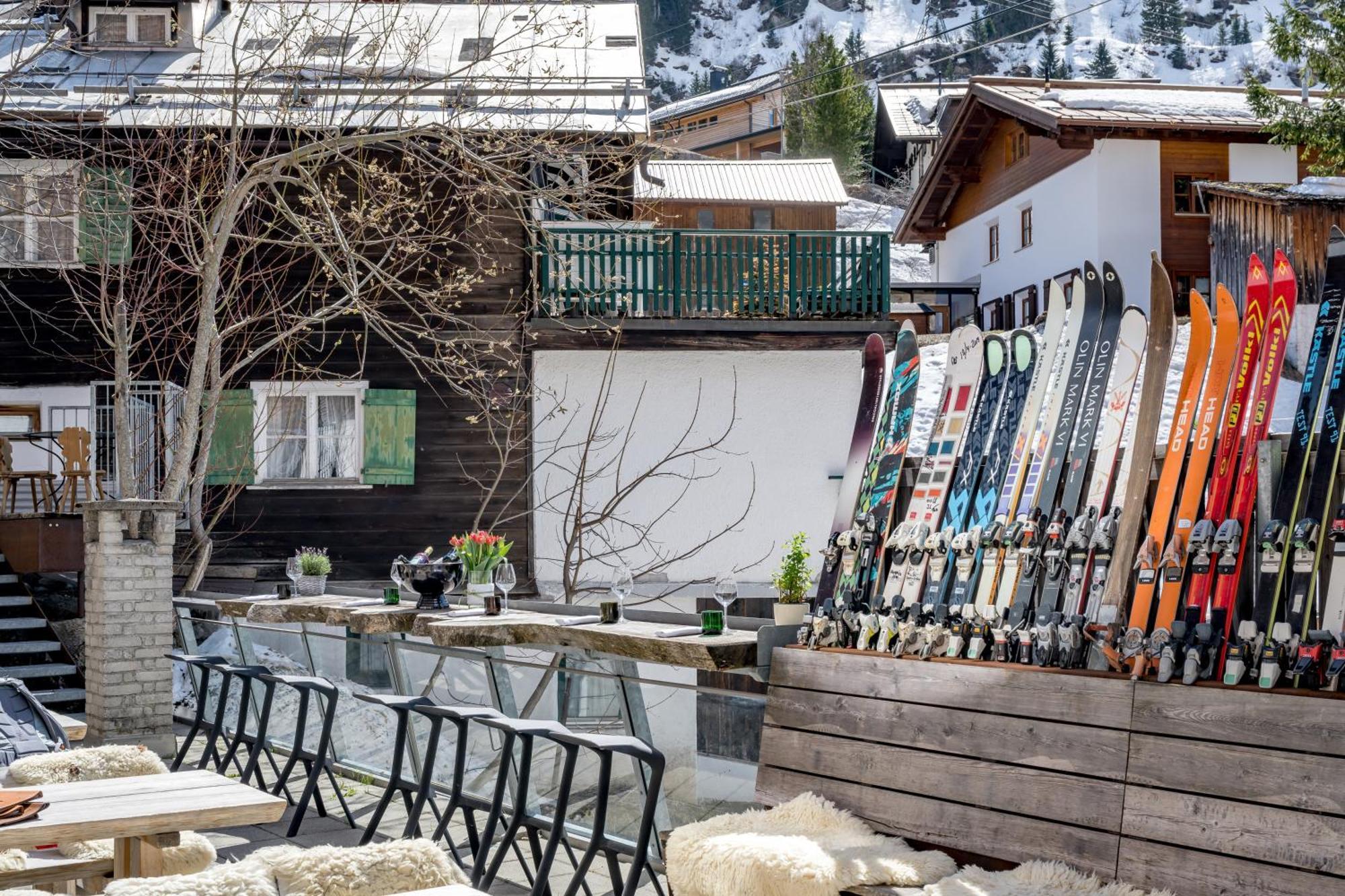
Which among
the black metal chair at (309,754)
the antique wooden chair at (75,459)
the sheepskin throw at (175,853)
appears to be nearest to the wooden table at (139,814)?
the sheepskin throw at (175,853)

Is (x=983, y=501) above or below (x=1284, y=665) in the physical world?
above

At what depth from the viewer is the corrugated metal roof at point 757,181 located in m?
27.1

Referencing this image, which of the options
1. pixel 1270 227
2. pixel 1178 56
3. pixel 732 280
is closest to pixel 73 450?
pixel 732 280

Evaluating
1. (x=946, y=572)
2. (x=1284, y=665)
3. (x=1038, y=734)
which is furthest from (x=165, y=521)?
(x=1284, y=665)

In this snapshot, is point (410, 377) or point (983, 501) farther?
point (410, 377)

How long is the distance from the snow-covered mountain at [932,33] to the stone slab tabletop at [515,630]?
86.6 meters

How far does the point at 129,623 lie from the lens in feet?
27.0

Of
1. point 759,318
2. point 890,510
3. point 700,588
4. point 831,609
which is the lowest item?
point 700,588

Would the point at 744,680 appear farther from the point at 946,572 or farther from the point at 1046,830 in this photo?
the point at 1046,830

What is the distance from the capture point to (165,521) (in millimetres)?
8453

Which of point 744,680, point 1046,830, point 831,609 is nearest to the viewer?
point 1046,830

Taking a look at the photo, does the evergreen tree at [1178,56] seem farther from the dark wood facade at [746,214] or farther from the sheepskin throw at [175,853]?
the sheepskin throw at [175,853]

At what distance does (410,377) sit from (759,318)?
3.62m

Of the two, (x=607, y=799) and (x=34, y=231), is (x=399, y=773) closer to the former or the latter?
(x=607, y=799)
